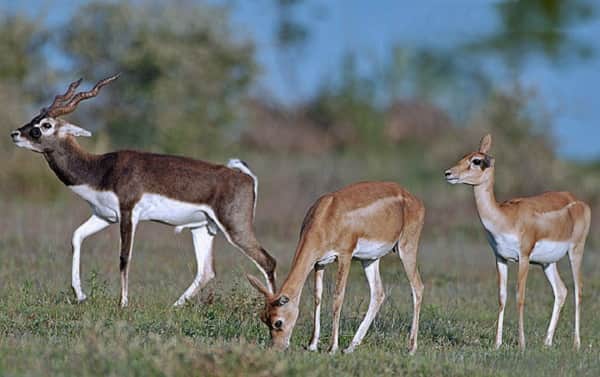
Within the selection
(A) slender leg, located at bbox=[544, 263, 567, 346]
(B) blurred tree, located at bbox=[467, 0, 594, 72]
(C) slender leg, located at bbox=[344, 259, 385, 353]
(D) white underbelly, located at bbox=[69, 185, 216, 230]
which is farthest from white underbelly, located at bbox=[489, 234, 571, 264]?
(B) blurred tree, located at bbox=[467, 0, 594, 72]

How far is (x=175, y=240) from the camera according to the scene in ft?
58.0

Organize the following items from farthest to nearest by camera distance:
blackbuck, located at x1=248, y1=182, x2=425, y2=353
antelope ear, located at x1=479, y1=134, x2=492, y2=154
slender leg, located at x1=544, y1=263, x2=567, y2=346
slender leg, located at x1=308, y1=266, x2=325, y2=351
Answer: slender leg, located at x1=544, y1=263, x2=567, y2=346, antelope ear, located at x1=479, y1=134, x2=492, y2=154, slender leg, located at x1=308, y1=266, x2=325, y2=351, blackbuck, located at x1=248, y1=182, x2=425, y2=353

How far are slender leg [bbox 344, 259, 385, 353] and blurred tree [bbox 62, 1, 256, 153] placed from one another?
1620 centimetres

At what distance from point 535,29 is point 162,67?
76.6ft

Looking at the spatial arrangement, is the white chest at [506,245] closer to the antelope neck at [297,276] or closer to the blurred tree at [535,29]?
the antelope neck at [297,276]

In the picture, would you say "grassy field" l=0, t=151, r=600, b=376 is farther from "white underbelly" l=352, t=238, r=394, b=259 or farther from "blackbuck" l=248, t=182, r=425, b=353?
"white underbelly" l=352, t=238, r=394, b=259

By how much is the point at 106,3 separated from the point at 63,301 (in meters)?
17.8

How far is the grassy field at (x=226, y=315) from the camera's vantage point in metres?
8.09

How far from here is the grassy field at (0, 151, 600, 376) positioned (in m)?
8.09

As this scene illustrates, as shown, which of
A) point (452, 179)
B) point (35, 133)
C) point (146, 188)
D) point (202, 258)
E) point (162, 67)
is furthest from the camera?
point (162, 67)

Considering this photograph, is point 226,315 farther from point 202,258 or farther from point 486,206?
point 486,206

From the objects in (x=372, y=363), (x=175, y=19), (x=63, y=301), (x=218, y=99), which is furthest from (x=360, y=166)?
(x=372, y=363)

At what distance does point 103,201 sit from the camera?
40.9 feet

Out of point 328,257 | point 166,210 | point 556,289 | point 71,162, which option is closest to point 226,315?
point 328,257
